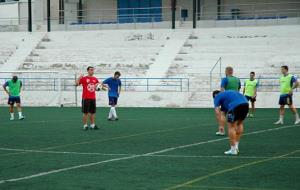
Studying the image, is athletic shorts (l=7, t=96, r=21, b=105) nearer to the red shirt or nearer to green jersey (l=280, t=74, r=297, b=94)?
the red shirt

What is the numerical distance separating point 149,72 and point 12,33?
14.7 metres

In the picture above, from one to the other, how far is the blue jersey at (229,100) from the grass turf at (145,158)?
3.35 feet

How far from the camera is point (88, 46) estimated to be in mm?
50125

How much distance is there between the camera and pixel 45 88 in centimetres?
4303

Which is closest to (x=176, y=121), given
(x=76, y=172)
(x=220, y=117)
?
(x=220, y=117)

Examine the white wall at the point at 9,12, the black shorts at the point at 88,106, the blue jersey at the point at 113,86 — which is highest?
the white wall at the point at 9,12

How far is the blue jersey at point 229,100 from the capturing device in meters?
14.8

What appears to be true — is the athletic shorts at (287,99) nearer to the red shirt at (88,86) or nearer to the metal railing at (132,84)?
the red shirt at (88,86)

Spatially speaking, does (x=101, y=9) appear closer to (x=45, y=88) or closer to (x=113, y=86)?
(x=45, y=88)

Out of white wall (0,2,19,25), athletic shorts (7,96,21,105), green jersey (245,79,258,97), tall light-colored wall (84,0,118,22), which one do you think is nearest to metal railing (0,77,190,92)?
green jersey (245,79,258,97)

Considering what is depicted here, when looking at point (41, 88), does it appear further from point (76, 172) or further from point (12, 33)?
point (76, 172)

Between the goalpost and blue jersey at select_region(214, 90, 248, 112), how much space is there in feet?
82.3

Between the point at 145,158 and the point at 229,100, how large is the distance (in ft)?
6.76

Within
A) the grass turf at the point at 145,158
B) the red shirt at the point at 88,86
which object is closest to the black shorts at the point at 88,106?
→ the red shirt at the point at 88,86
